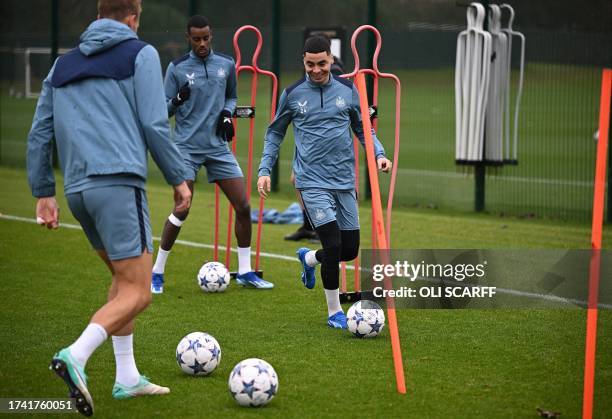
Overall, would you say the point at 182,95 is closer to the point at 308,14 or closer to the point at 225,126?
the point at 225,126

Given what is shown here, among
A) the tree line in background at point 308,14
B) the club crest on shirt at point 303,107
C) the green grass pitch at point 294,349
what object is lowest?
the green grass pitch at point 294,349

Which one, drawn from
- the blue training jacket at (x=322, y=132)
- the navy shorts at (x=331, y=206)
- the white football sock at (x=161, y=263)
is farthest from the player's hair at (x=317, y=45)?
the white football sock at (x=161, y=263)

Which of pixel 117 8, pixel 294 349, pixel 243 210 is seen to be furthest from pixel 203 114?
pixel 117 8

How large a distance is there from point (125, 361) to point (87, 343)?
0.62 metres

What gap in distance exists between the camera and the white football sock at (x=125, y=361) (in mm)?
5816

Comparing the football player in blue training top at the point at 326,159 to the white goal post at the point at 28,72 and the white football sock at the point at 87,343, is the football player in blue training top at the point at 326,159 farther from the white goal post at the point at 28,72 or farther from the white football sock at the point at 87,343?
the white goal post at the point at 28,72

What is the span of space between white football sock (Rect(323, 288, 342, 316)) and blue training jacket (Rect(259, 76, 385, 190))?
0.83 m

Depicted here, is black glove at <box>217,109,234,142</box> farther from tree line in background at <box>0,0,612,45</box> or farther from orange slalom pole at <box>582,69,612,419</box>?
tree line in background at <box>0,0,612,45</box>

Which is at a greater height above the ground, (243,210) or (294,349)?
(243,210)

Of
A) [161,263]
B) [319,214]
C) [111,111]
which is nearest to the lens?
[111,111]

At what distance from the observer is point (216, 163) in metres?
9.39

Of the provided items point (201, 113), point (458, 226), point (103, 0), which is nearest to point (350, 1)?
point (458, 226)

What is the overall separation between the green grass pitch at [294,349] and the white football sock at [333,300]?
6.4 inches

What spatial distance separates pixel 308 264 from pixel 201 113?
1912 millimetres
